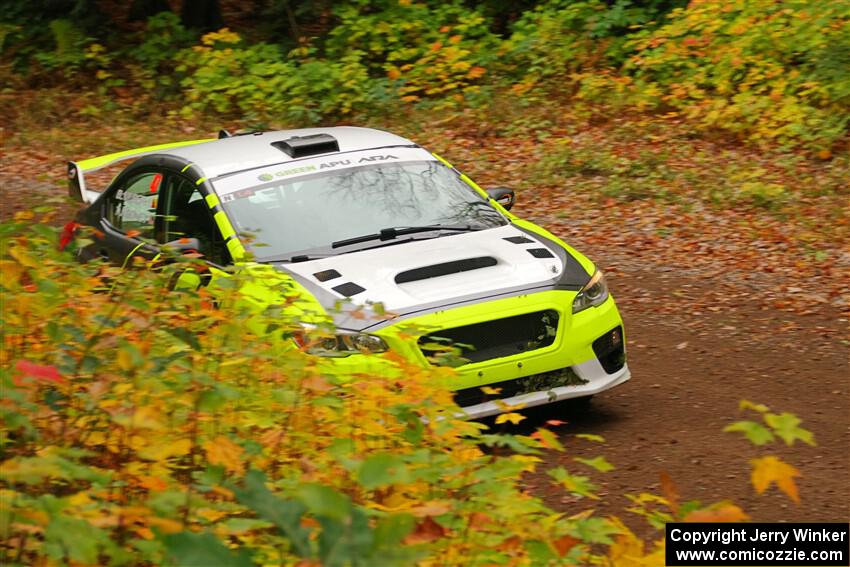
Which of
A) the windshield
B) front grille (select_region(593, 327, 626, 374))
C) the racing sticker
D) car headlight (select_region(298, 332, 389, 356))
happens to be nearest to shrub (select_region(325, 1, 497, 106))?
the racing sticker

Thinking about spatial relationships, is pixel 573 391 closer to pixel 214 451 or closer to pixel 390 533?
pixel 214 451

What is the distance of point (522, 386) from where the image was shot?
6.10 metres

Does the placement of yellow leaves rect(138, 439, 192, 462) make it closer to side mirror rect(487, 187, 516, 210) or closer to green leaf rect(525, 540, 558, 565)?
green leaf rect(525, 540, 558, 565)

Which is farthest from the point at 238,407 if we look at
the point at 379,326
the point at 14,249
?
the point at 379,326

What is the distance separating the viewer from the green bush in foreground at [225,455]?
2732 millimetres

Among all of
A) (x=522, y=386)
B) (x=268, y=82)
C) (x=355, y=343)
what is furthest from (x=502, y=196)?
(x=268, y=82)

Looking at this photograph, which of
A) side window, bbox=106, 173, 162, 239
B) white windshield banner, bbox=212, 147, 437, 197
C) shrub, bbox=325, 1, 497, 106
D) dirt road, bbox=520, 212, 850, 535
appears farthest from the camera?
shrub, bbox=325, 1, 497, 106

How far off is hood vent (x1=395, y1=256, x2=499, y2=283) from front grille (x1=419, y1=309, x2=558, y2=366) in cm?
42

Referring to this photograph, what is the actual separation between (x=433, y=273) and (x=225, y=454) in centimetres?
299

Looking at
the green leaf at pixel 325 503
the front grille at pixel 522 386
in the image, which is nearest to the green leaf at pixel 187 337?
the front grille at pixel 522 386

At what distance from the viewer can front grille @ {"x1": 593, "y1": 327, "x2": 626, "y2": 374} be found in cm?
638

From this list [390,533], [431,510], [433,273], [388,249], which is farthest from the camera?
[388,249]

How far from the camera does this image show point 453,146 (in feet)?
47.4

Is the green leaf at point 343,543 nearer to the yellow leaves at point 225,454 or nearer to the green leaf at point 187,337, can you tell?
the yellow leaves at point 225,454
